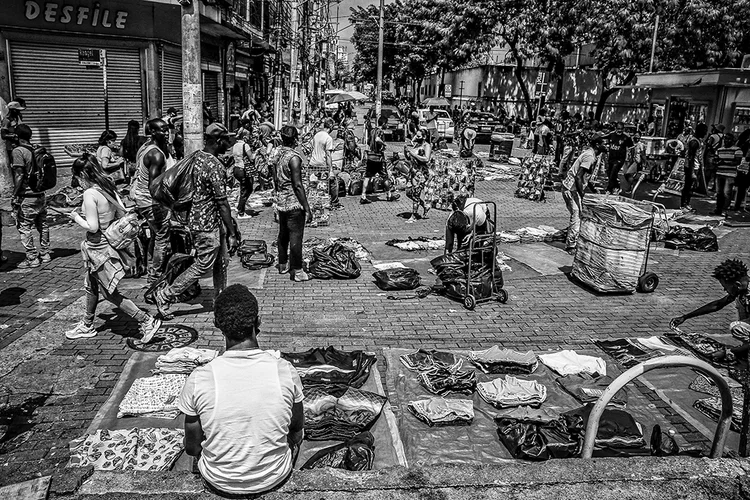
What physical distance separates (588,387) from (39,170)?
26.0ft

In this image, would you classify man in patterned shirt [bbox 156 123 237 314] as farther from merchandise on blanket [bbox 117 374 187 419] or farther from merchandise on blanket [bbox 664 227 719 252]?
merchandise on blanket [bbox 664 227 719 252]

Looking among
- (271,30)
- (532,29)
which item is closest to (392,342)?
(532,29)

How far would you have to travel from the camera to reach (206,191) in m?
6.90

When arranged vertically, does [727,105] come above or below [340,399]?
above

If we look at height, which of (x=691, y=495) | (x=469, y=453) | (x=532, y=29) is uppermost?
(x=532, y=29)

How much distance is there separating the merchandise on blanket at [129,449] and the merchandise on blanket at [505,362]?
115 inches

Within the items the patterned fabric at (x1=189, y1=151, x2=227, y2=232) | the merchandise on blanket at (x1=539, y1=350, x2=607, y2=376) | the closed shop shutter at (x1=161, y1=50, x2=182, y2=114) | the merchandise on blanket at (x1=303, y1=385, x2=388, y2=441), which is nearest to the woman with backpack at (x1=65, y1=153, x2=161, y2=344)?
the patterned fabric at (x1=189, y1=151, x2=227, y2=232)

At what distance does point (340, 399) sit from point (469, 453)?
3.69 ft

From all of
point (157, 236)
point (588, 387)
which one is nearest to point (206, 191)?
point (157, 236)

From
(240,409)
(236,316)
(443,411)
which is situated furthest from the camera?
(443,411)

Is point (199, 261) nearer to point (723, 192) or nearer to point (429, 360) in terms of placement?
point (429, 360)

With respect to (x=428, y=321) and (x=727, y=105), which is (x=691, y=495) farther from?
(x=727, y=105)

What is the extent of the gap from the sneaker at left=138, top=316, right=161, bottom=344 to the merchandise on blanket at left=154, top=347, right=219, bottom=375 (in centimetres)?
51

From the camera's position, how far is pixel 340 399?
510cm
